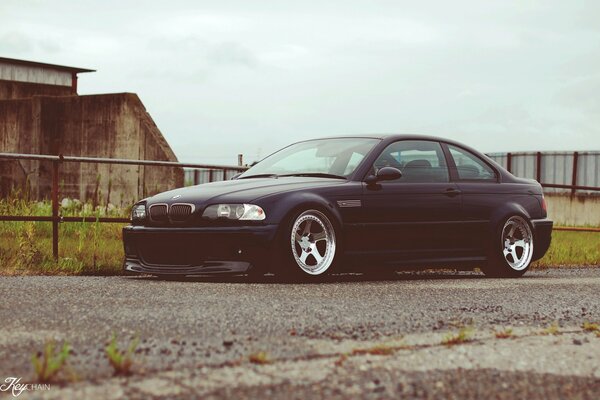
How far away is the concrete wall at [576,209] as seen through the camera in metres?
29.4

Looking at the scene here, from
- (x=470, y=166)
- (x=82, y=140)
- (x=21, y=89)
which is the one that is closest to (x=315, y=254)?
(x=470, y=166)

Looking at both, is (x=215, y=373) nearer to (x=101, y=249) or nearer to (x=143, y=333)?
(x=143, y=333)

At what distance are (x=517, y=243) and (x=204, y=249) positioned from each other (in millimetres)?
3630

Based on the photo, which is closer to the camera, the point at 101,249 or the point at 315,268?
the point at 315,268

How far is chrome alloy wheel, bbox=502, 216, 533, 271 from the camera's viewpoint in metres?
10.3

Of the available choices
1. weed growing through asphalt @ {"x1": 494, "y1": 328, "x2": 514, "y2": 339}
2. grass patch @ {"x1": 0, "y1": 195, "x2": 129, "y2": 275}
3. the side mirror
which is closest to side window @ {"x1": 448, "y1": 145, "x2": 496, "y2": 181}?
the side mirror

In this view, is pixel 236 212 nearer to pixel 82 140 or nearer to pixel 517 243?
pixel 517 243

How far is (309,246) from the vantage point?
8664 mm

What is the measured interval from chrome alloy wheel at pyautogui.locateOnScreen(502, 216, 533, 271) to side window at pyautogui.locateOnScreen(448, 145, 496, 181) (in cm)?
53

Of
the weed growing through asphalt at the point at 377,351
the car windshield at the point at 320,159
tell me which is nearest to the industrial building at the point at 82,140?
the car windshield at the point at 320,159

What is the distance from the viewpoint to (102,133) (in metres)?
23.7

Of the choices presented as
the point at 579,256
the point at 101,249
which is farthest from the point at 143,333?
the point at 579,256

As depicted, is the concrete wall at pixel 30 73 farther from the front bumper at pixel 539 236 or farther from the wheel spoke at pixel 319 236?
the wheel spoke at pixel 319 236

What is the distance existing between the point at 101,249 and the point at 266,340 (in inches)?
245
